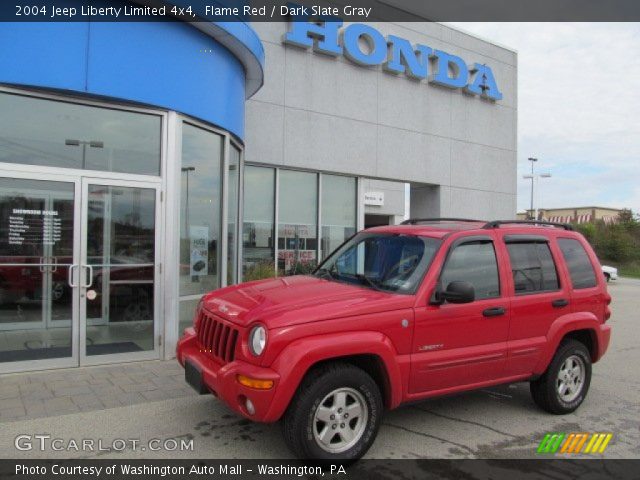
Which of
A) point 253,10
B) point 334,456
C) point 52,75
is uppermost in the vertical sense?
point 253,10

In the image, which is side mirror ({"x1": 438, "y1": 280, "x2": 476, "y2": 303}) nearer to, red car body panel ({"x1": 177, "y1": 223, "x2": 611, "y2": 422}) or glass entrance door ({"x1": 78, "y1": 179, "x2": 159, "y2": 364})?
red car body panel ({"x1": 177, "y1": 223, "x2": 611, "y2": 422})

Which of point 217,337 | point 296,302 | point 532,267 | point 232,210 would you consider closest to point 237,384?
point 217,337

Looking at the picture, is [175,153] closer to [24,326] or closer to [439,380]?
[24,326]

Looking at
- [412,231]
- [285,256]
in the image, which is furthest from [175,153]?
[285,256]

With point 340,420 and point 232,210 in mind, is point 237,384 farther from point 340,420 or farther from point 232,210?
point 232,210

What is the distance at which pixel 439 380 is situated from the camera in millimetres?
4473

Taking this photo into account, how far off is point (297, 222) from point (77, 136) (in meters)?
6.23

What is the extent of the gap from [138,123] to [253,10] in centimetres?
579

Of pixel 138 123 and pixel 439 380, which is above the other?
pixel 138 123

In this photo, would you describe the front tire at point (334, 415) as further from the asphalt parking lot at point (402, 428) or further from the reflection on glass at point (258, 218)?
the reflection on glass at point (258, 218)

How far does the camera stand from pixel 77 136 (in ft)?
22.0

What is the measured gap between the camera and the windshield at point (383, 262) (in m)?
4.61

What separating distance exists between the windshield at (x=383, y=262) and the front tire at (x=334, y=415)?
2.94ft

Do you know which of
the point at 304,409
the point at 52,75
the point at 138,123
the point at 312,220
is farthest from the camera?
the point at 312,220
